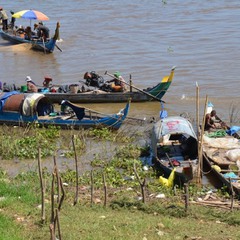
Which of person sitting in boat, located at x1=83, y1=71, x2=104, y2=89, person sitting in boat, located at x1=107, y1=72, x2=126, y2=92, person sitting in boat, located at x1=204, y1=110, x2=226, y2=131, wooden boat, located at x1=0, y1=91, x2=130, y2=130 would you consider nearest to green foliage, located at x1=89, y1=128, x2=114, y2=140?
wooden boat, located at x1=0, y1=91, x2=130, y2=130

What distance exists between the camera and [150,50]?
2327 centimetres

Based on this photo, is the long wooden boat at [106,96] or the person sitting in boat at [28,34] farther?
the person sitting in boat at [28,34]

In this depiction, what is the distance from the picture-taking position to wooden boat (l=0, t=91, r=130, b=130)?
45.3 ft

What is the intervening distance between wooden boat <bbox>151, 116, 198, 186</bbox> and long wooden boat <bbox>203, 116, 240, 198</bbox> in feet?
1.06

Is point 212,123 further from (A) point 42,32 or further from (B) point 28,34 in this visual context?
(B) point 28,34

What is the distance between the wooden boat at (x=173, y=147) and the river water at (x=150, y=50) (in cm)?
337

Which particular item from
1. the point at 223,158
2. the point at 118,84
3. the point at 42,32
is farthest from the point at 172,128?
the point at 42,32

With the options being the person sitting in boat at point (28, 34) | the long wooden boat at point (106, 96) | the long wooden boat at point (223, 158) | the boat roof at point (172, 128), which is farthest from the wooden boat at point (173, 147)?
the person sitting in boat at point (28, 34)

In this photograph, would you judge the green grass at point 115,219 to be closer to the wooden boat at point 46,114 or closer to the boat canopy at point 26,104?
the wooden boat at point 46,114

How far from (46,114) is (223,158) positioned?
5214mm

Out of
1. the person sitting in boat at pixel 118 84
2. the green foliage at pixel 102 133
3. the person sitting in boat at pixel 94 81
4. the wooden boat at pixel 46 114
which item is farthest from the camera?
the person sitting in boat at pixel 94 81

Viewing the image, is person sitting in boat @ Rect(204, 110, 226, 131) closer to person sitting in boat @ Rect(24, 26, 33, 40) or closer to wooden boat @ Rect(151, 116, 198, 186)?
wooden boat @ Rect(151, 116, 198, 186)

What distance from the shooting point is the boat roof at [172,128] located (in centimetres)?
1153

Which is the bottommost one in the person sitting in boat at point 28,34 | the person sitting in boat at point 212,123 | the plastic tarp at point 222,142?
the plastic tarp at point 222,142
